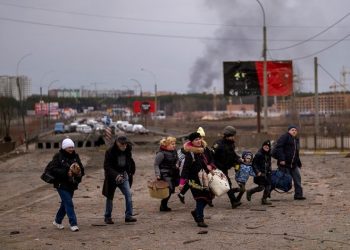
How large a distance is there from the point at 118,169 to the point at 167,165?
5.95 ft

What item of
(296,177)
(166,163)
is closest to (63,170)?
(166,163)

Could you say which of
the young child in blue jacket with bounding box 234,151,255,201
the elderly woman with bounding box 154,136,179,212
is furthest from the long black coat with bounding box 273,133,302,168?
the elderly woman with bounding box 154,136,179,212

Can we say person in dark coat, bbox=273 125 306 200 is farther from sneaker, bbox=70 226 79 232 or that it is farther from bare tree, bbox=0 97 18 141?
bare tree, bbox=0 97 18 141

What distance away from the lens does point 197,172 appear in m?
10.2

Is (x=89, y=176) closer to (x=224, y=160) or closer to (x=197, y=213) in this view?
(x=224, y=160)

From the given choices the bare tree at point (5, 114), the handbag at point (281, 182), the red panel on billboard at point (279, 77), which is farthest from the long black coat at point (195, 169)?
the bare tree at point (5, 114)

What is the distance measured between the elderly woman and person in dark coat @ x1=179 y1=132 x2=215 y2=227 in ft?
6.48

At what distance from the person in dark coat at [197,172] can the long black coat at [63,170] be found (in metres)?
1.81

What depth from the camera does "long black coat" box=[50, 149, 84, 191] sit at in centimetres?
1011

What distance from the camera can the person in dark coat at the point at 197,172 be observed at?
10188 mm

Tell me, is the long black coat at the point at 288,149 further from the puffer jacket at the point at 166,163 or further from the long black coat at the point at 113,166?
the long black coat at the point at 113,166

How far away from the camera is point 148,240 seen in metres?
9.17

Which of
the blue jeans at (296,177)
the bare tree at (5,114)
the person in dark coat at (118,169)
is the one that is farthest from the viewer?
the bare tree at (5,114)

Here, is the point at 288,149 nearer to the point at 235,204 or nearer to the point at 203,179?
the point at 235,204
